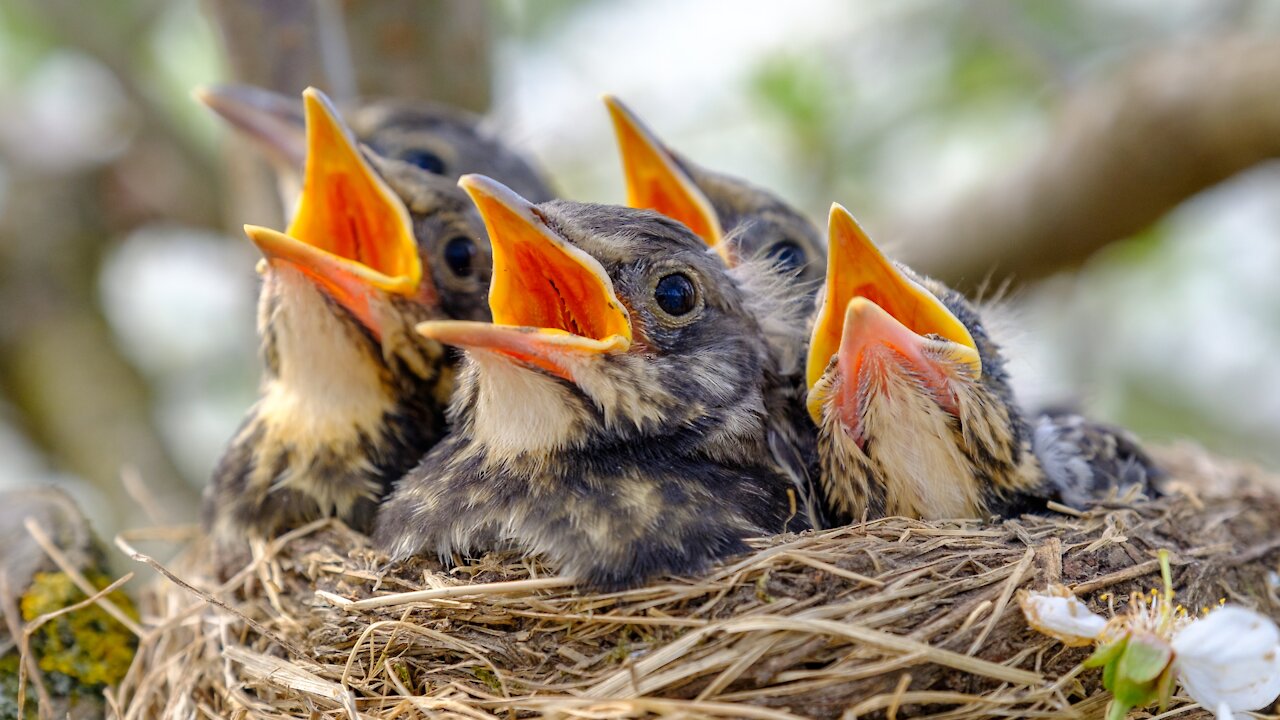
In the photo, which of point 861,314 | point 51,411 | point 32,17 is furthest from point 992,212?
point 32,17

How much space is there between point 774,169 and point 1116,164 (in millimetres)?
1804

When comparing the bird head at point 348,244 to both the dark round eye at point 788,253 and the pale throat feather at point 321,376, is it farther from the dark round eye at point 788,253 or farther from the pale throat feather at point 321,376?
the dark round eye at point 788,253

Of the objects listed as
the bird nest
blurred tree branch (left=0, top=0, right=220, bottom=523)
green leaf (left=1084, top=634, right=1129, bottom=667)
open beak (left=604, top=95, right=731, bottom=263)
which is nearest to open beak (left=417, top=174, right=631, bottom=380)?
the bird nest

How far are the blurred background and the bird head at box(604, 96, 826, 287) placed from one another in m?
0.46

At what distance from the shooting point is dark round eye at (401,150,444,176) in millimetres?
2502

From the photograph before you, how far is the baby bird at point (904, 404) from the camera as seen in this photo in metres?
1.71

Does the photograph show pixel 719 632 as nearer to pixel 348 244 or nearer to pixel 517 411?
pixel 517 411

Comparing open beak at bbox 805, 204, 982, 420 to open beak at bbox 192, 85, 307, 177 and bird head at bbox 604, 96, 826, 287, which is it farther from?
open beak at bbox 192, 85, 307, 177

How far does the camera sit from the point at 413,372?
2104 mm

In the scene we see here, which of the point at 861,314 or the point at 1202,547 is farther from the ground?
the point at 861,314

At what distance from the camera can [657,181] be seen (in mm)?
2354

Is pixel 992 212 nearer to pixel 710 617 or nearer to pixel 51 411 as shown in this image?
pixel 710 617

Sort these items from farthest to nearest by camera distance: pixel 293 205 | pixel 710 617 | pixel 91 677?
pixel 293 205 < pixel 91 677 < pixel 710 617

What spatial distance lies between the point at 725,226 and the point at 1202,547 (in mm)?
1173
